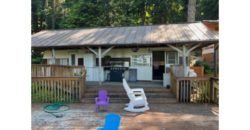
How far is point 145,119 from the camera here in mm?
7238

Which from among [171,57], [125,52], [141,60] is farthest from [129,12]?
[171,57]

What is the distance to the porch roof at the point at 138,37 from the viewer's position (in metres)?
11.8

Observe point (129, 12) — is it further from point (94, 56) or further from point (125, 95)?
point (125, 95)

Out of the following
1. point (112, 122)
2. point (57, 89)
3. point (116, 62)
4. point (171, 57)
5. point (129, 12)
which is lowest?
point (112, 122)

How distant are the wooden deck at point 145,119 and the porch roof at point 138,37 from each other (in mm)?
3827

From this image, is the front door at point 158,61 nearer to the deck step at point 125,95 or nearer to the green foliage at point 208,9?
the deck step at point 125,95

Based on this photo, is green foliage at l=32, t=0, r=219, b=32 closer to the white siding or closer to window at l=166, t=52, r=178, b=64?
the white siding

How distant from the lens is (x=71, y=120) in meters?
7.16

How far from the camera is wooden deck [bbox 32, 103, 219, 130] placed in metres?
6.45

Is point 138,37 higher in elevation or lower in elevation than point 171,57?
higher

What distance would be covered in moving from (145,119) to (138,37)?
6889 millimetres
